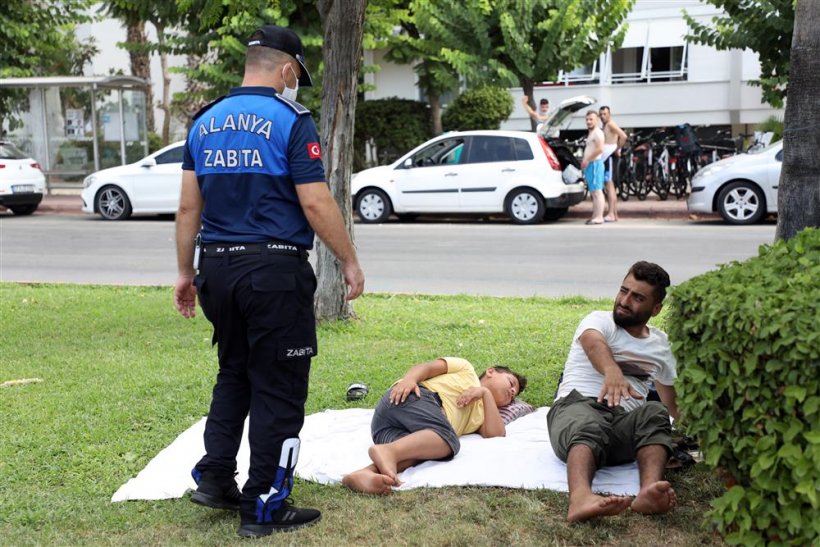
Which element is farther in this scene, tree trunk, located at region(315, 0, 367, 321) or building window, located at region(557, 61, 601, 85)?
building window, located at region(557, 61, 601, 85)

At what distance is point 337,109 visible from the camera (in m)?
8.09

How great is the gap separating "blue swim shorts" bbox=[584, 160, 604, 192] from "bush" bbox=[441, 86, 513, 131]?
6453 millimetres

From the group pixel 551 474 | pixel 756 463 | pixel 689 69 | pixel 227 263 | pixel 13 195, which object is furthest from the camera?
pixel 689 69

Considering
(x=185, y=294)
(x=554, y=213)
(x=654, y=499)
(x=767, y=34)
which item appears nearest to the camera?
(x=654, y=499)

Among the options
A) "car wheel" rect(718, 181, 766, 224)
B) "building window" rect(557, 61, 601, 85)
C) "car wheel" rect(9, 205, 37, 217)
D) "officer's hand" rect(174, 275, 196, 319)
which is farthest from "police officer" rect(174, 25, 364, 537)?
"building window" rect(557, 61, 601, 85)

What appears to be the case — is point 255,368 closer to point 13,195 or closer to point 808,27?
point 808,27

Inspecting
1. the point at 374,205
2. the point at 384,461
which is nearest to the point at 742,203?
the point at 374,205

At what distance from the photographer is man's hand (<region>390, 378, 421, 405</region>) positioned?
490 cm

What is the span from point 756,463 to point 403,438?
1.93 metres

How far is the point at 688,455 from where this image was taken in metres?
4.84

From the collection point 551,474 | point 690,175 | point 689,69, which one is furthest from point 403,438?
point 689,69

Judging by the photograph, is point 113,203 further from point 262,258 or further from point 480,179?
point 262,258

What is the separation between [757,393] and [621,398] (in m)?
1.61

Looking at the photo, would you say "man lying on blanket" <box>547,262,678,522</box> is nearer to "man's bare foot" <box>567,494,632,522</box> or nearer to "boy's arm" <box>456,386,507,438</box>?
"man's bare foot" <box>567,494,632,522</box>
